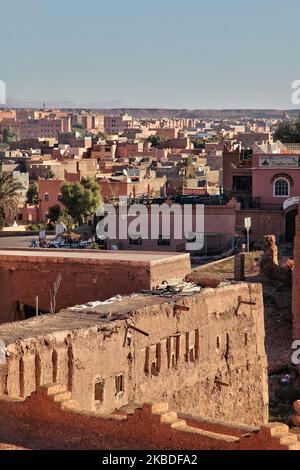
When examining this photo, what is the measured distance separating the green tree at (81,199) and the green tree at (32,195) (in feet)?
19.4

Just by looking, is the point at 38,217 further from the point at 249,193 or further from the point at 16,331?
the point at 16,331

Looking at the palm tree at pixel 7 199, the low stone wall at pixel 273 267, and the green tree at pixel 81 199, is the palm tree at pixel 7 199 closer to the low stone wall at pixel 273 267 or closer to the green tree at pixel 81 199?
the green tree at pixel 81 199

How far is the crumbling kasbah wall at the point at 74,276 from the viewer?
71.8 feet

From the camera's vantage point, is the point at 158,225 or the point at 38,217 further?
the point at 38,217

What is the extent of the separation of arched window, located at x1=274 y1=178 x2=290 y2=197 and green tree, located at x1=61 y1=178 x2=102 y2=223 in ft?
50.6

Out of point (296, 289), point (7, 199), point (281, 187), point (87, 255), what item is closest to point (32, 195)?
point (7, 199)

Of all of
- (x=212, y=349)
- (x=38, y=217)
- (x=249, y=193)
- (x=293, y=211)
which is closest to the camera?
(x=212, y=349)

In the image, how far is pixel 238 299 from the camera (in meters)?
21.2

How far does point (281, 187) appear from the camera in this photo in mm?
41000

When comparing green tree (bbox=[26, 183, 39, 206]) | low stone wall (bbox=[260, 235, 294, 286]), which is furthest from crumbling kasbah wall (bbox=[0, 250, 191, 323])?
green tree (bbox=[26, 183, 39, 206])

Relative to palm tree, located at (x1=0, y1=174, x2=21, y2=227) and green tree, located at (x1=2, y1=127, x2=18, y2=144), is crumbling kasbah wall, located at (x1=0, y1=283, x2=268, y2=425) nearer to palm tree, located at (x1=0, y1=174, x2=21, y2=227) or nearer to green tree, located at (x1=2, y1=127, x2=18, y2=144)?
palm tree, located at (x1=0, y1=174, x2=21, y2=227)
